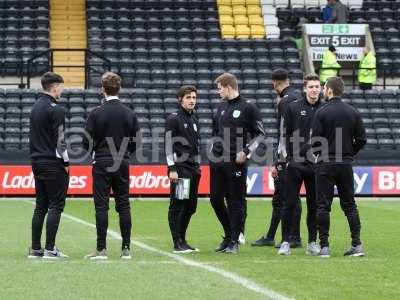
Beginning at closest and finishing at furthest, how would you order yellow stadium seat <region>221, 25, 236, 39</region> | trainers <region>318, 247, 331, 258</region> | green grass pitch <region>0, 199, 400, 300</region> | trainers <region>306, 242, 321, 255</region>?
green grass pitch <region>0, 199, 400, 300</region> < trainers <region>318, 247, 331, 258</region> < trainers <region>306, 242, 321, 255</region> < yellow stadium seat <region>221, 25, 236, 39</region>

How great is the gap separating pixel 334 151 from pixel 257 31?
943 inches

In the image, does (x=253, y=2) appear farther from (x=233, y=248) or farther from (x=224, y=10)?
(x=233, y=248)

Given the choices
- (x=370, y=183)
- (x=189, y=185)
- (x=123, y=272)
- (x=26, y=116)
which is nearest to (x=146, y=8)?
(x=26, y=116)

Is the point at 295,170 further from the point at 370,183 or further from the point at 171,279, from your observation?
the point at 370,183

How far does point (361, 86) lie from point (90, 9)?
886 cm

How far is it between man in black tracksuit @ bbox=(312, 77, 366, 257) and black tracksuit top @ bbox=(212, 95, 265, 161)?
2.66 ft

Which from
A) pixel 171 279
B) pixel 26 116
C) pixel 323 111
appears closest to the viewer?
pixel 171 279

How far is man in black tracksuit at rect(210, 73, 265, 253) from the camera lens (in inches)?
489

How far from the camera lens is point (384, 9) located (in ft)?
120

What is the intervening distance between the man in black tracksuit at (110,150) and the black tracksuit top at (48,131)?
32cm

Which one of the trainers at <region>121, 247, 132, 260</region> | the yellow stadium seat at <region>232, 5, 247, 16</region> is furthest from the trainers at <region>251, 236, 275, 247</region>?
the yellow stadium seat at <region>232, 5, 247, 16</region>

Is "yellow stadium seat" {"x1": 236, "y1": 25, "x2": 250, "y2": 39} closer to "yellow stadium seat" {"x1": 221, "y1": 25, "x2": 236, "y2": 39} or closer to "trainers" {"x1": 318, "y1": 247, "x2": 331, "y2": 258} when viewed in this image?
"yellow stadium seat" {"x1": 221, "y1": 25, "x2": 236, "y2": 39}

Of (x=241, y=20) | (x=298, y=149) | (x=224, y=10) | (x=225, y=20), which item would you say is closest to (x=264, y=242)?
(x=298, y=149)

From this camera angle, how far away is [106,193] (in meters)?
11.6
